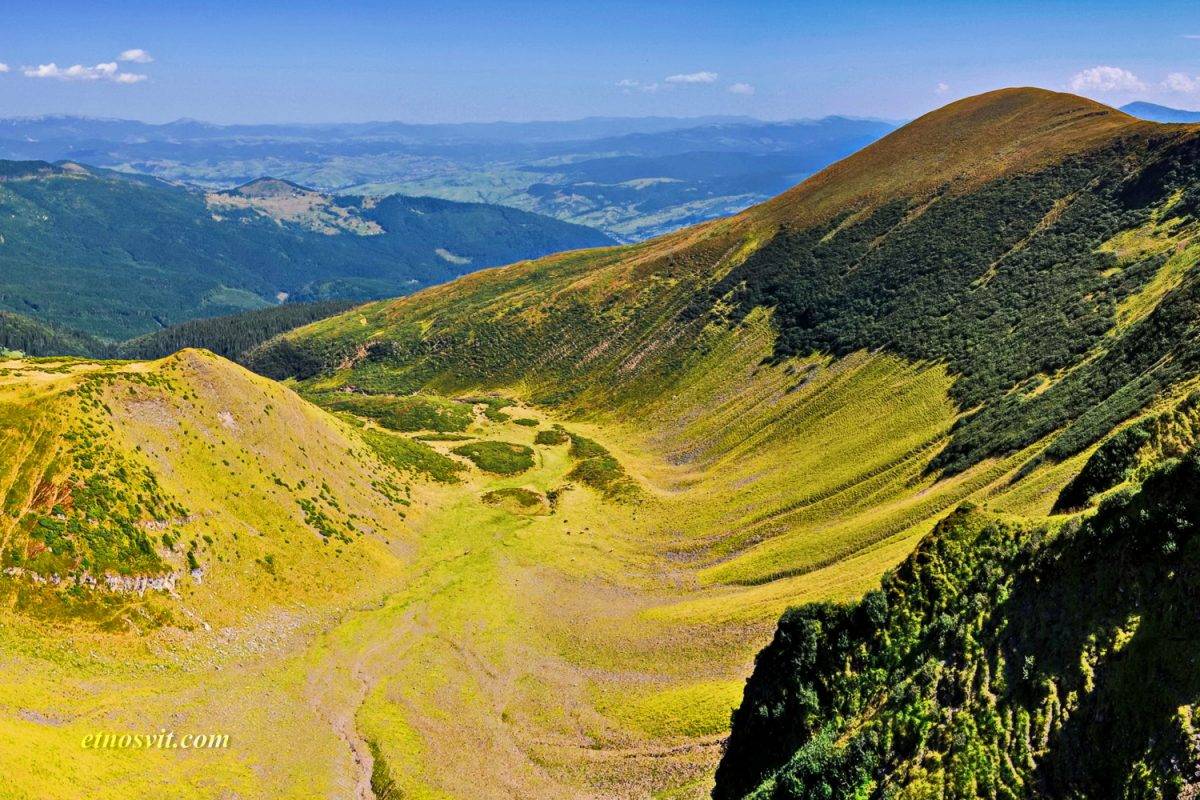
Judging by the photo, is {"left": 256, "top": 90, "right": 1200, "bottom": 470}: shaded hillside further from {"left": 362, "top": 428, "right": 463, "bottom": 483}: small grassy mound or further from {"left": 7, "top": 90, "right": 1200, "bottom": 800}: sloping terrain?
{"left": 362, "top": 428, "right": 463, "bottom": 483}: small grassy mound

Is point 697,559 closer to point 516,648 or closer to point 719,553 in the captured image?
point 719,553

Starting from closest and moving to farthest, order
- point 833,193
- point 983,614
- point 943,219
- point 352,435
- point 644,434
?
point 983,614 → point 352,435 → point 644,434 → point 943,219 → point 833,193

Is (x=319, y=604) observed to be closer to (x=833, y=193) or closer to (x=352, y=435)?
(x=352, y=435)

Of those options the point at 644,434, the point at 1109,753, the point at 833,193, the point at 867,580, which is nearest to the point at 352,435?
the point at 644,434

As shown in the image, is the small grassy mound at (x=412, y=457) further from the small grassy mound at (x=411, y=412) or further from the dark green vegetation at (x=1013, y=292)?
the dark green vegetation at (x=1013, y=292)

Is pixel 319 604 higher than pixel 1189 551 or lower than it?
lower

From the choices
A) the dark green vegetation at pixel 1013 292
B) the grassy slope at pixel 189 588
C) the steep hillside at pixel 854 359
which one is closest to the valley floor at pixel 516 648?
the grassy slope at pixel 189 588
